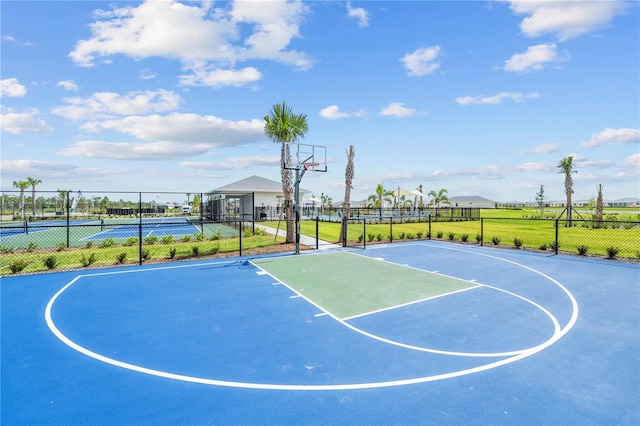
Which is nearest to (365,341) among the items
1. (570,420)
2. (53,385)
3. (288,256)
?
(570,420)

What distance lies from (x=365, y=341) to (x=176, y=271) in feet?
25.1

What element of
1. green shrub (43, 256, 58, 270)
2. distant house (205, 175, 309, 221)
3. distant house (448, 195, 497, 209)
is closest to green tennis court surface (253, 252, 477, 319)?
green shrub (43, 256, 58, 270)

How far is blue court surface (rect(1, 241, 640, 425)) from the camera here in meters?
3.54

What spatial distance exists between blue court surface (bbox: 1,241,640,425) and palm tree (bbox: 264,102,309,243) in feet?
26.4

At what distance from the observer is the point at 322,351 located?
4840 millimetres

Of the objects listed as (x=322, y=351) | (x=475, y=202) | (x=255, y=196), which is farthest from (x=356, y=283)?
(x=475, y=202)

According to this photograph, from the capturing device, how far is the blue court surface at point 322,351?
3.54m

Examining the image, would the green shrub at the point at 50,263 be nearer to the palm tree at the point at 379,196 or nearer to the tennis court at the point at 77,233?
the tennis court at the point at 77,233

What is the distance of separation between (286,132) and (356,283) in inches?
401

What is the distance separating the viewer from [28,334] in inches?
219

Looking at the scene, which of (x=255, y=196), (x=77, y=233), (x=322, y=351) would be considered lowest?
(x=322, y=351)

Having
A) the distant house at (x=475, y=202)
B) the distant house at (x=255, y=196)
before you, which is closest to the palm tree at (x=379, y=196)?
the distant house at (x=255, y=196)

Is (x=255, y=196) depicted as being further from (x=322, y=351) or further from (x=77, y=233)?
(x=322, y=351)

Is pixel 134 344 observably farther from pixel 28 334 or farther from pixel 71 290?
pixel 71 290
